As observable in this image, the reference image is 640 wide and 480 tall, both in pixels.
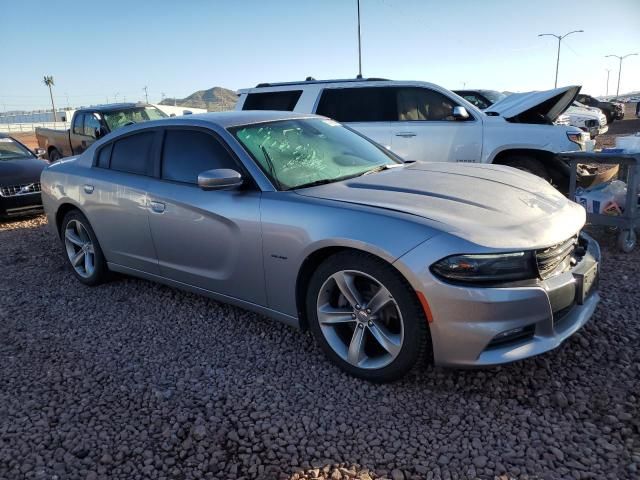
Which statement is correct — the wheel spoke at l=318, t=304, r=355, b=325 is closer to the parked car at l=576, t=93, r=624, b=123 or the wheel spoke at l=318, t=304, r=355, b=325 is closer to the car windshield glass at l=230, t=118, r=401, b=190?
the car windshield glass at l=230, t=118, r=401, b=190

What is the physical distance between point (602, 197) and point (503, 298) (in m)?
3.49

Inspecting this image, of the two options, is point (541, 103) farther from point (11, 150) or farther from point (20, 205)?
point (11, 150)

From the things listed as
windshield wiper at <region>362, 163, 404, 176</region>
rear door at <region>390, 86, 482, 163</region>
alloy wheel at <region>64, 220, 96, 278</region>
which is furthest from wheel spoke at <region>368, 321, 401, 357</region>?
rear door at <region>390, 86, 482, 163</region>

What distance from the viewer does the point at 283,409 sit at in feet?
9.23

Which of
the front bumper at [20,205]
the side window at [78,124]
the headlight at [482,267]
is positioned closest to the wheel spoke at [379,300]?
the headlight at [482,267]

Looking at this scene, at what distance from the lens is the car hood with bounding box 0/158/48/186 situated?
26.3ft

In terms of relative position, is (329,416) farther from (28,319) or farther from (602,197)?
(602,197)

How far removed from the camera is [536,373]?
2.98 metres

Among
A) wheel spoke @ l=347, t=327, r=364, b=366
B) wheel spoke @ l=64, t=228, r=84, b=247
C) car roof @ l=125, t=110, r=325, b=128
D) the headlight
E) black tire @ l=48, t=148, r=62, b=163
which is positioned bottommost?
black tire @ l=48, t=148, r=62, b=163

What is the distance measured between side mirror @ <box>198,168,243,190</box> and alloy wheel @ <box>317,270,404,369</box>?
35.9 inches

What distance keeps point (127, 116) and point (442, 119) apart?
7.65 meters

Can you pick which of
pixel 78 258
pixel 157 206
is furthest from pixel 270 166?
pixel 78 258

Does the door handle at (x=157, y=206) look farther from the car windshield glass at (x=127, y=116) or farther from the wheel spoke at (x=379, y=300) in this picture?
the car windshield glass at (x=127, y=116)

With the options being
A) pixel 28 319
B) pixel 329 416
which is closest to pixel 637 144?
pixel 329 416
